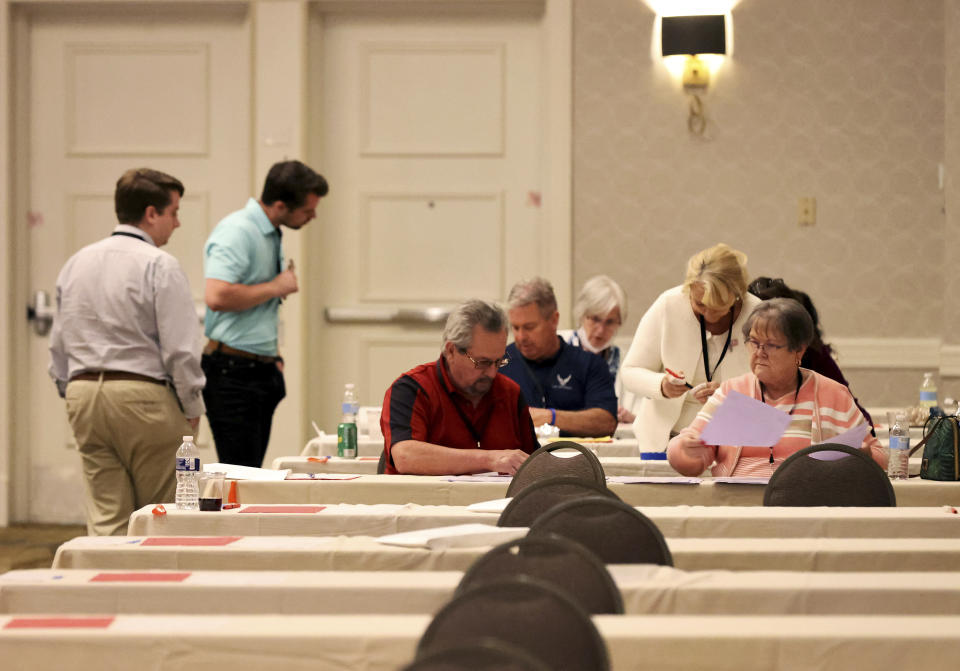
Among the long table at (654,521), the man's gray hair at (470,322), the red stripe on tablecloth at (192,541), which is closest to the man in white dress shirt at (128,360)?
the man's gray hair at (470,322)

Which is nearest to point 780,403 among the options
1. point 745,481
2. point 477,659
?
point 745,481

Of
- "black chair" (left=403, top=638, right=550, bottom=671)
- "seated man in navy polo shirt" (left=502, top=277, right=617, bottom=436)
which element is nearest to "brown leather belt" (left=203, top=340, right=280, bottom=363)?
"seated man in navy polo shirt" (left=502, top=277, right=617, bottom=436)

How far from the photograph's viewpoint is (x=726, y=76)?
598cm

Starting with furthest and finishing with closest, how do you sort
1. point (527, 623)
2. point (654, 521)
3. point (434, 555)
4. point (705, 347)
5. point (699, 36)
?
point (699, 36), point (705, 347), point (654, 521), point (434, 555), point (527, 623)

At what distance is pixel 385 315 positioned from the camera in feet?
20.1

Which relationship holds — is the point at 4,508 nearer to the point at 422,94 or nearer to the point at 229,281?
the point at 229,281

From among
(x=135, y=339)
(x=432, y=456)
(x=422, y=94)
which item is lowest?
(x=432, y=456)

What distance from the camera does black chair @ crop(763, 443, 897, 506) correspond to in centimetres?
266

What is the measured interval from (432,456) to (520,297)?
4.04 feet

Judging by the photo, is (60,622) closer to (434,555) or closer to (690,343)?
(434,555)

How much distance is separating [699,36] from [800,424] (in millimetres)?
3115

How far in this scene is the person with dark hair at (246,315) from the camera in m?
4.52

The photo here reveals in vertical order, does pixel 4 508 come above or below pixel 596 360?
below

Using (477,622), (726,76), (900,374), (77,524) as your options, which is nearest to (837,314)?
(900,374)
